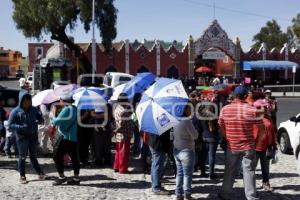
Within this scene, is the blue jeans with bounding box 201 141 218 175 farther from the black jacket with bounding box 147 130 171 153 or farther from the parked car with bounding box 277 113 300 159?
the parked car with bounding box 277 113 300 159

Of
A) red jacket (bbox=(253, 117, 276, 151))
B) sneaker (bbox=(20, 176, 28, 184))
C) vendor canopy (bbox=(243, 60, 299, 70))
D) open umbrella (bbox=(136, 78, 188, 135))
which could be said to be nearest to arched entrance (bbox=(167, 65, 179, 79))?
vendor canopy (bbox=(243, 60, 299, 70))

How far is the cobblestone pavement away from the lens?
8.07 metres

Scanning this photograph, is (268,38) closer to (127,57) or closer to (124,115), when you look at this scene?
(127,57)

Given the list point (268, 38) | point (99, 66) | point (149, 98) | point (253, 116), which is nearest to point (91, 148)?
point (149, 98)

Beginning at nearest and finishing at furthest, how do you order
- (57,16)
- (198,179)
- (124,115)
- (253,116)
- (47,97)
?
(253,116), (198,179), (124,115), (47,97), (57,16)

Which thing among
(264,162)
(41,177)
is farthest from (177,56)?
(264,162)

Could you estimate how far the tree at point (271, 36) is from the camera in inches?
3499

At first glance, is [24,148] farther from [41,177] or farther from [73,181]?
[73,181]

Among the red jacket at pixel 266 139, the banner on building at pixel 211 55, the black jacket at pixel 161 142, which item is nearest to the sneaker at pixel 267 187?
the red jacket at pixel 266 139

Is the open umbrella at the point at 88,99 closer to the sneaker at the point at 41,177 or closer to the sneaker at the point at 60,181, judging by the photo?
the sneaker at the point at 41,177

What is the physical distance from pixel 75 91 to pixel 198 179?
3305 millimetres

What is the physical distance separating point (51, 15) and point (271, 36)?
61.3 metres

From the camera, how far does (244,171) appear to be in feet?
24.0

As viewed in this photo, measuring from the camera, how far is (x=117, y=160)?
33.2ft
